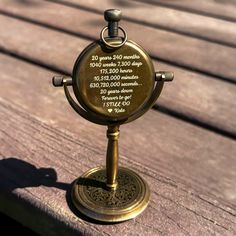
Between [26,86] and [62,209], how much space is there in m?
0.62

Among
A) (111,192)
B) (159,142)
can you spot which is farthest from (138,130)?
(111,192)

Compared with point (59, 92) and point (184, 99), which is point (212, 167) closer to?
point (184, 99)

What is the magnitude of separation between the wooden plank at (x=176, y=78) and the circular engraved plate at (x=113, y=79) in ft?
1.52

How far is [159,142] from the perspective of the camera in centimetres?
129

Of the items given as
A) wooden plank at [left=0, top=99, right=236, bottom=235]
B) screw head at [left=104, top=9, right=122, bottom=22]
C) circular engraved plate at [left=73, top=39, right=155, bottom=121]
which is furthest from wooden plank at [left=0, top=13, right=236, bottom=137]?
screw head at [left=104, top=9, right=122, bottom=22]

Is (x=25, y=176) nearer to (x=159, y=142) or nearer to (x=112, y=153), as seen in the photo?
(x=112, y=153)

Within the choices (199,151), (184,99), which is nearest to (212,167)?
(199,151)

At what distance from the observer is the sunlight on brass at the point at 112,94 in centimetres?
92

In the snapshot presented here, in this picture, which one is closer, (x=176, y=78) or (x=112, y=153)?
(x=112, y=153)

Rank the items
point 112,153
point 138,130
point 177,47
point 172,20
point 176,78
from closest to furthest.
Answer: point 112,153 < point 138,130 < point 176,78 < point 177,47 < point 172,20

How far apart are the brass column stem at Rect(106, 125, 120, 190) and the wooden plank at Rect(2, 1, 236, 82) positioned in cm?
72

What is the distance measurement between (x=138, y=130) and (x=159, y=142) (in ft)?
0.29

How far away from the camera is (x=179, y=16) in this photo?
211 cm

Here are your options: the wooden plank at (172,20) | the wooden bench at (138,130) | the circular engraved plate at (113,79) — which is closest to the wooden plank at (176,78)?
the wooden bench at (138,130)
